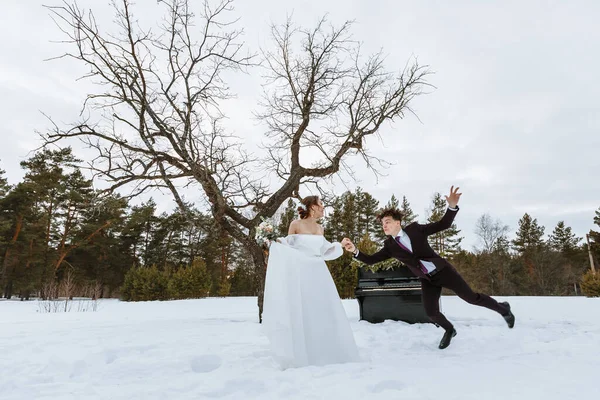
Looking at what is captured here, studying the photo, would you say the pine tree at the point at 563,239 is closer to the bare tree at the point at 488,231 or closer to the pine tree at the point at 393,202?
the bare tree at the point at 488,231

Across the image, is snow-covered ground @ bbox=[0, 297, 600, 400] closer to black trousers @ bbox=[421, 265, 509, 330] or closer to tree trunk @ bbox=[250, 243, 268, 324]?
black trousers @ bbox=[421, 265, 509, 330]

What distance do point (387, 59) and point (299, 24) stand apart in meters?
2.30

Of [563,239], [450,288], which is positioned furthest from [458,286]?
[563,239]

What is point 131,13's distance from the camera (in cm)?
653

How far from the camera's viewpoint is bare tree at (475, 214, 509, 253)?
108 ft

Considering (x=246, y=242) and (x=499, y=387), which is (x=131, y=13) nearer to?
(x=246, y=242)

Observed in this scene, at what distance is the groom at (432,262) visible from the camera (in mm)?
4234

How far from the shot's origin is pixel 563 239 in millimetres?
39438

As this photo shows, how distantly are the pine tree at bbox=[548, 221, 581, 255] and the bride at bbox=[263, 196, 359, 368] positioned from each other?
45.2 m

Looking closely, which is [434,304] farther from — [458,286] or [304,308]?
[304,308]

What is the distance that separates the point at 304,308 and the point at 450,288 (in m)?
2.07

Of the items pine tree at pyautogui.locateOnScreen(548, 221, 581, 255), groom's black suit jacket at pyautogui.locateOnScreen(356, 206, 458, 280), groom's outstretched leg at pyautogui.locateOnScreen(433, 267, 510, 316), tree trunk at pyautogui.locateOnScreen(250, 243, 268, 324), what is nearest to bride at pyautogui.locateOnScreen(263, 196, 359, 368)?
groom's black suit jacket at pyautogui.locateOnScreen(356, 206, 458, 280)

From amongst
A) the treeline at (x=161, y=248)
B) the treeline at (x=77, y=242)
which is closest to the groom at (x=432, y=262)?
the treeline at (x=161, y=248)

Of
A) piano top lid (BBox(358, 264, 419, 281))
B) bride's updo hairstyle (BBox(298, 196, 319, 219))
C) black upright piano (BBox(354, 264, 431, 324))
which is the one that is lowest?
black upright piano (BBox(354, 264, 431, 324))
